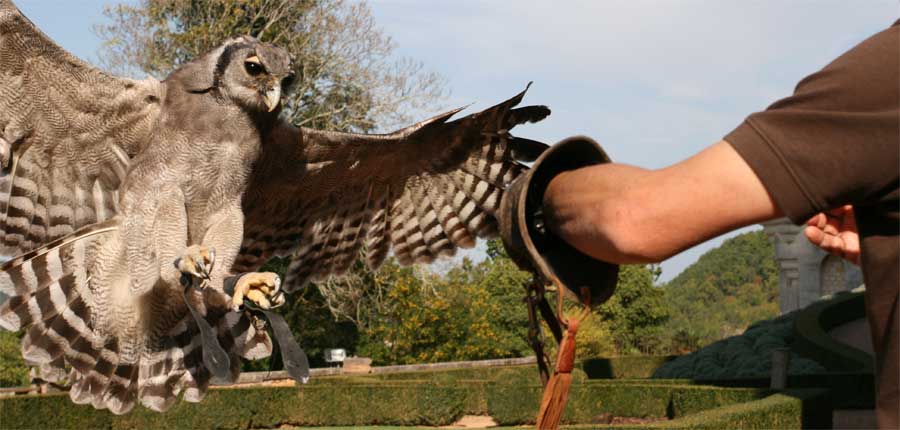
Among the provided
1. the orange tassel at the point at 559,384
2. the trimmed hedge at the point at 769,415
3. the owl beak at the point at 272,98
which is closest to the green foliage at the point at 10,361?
the trimmed hedge at the point at 769,415

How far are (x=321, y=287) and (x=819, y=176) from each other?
27.8 meters

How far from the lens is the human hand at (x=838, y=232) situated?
1.97 m

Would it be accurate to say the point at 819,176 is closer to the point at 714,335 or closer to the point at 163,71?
the point at 163,71


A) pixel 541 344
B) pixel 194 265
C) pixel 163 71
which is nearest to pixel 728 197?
pixel 541 344

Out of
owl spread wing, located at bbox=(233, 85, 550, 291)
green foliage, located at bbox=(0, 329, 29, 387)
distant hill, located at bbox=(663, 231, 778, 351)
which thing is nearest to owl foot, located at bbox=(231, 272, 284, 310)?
owl spread wing, located at bbox=(233, 85, 550, 291)

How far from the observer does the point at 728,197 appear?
1257mm

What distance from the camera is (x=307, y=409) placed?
65.5 ft

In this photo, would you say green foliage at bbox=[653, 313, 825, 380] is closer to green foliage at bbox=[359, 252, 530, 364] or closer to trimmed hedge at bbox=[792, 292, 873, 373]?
trimmed hedge at bbox=[792, 292, 873, 373]

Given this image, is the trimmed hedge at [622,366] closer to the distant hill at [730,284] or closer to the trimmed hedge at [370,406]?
the trimmed hedge at [370,406]

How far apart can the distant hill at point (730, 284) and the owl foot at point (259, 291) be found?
→ 224 feet

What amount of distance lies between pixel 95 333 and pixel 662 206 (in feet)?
17.1

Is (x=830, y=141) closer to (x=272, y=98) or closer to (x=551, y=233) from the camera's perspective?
(x=551, y=233)

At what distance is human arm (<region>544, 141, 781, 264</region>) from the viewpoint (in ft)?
4.11

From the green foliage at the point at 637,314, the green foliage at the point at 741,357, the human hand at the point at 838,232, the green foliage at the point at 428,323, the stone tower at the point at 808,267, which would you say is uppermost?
the human hand at the point at 838,232
